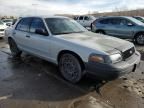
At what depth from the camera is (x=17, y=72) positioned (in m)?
6.01

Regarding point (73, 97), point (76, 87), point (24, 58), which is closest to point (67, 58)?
point (76, 87)

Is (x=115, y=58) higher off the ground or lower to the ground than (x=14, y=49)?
higher

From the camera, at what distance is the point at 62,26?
595cm

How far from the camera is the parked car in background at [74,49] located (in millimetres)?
4301

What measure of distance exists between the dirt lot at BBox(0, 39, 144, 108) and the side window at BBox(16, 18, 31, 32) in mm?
1484

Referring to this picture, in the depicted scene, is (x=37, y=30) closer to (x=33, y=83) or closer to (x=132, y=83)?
(x=33, y=83)

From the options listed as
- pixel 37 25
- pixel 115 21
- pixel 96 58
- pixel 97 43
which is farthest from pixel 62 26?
pixel 115 21

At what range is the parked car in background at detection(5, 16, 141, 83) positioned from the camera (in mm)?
4301

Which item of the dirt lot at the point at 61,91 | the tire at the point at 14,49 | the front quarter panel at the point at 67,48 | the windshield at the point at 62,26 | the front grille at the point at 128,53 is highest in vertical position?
the windshield at the point at 62,26

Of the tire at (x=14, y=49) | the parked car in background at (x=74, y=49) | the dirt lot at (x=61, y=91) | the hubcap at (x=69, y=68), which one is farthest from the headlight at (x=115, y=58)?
the tire at (x=14, y=49)

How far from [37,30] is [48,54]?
772 millimetres

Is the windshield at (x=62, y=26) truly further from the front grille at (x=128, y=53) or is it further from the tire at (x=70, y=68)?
the front grille at (x=128, y=53)

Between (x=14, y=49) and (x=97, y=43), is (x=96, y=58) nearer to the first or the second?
(x=97, y=43)

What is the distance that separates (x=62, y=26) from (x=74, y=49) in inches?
58.1
